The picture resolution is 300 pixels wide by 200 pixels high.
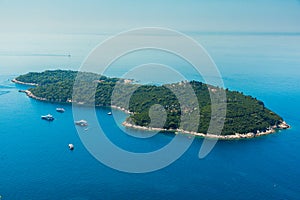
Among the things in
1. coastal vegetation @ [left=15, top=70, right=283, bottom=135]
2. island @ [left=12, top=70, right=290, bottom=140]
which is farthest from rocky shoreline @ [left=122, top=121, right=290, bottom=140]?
coastal vegetation @ [left=15, top=70, right=283, bottom=135]

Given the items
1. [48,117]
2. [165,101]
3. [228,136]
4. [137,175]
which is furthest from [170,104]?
[137,175]

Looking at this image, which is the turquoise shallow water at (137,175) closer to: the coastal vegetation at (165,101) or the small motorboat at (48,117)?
the small motorboat at (48,117)

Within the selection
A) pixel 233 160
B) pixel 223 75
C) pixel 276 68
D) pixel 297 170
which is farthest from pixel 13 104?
pixel 276 68

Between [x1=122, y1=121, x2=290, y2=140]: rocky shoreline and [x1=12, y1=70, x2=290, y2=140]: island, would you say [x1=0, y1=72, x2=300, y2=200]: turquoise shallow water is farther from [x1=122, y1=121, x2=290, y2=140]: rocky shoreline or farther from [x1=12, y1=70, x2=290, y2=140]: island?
[x1=12, y1=70, x2=290, y2=140]: island

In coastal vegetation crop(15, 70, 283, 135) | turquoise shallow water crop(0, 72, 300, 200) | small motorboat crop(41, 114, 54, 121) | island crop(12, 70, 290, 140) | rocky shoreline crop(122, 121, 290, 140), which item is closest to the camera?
turquoise shallow water crop(0, 72, 300, 200)

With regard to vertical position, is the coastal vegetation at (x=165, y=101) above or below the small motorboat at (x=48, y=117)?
above

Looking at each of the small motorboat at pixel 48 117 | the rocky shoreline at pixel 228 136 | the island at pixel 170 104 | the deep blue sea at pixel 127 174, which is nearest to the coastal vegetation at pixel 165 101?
the island at pixel 170 104

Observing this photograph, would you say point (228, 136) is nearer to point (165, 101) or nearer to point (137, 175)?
point (165, 101)

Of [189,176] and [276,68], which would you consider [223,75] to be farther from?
[189,176]
